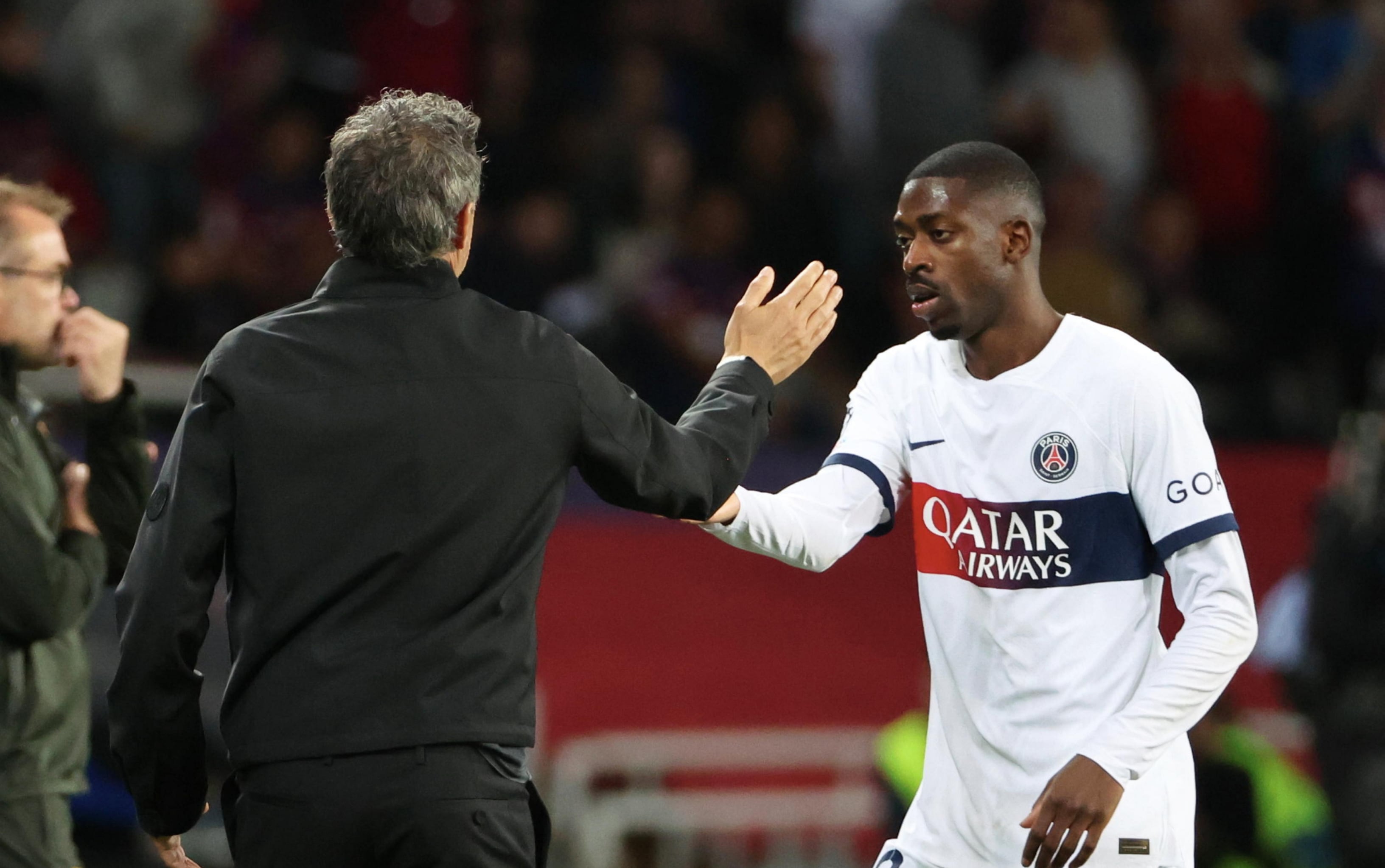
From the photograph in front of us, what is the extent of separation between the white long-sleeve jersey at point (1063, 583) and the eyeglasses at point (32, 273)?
174 cm

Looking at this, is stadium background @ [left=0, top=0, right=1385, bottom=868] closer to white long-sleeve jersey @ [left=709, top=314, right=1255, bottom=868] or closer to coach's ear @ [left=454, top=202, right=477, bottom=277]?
white long-sleeve jersey @ [left=709, top=314, right=1255, bottom=868]

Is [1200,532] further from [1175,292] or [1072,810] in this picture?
[1175,292]

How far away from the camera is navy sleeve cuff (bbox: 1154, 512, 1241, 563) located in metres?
3.83

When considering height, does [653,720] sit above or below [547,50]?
below

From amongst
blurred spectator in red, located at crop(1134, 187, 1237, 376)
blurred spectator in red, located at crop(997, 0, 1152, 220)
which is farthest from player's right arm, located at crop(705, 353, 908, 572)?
blurred spectator in red, located at crop(997, 0, 1152, 220)

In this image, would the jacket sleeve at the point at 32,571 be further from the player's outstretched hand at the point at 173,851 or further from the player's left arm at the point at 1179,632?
the player's left arm at the point at 1179,632

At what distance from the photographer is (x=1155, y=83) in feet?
36.1

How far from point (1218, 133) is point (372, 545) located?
27.4ft

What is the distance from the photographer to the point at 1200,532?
3.83 metres

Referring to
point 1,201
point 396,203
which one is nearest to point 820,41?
point 1,201

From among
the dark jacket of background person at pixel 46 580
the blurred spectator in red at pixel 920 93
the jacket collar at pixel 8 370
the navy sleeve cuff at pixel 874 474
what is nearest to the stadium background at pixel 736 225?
the blurred spectator in red at pixel 920 93

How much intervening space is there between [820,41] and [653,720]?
4.20 m

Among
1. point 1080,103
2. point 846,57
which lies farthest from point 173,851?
point 1080,103

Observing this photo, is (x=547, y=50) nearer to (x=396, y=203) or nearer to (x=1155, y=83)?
(x=1155, y=83)
